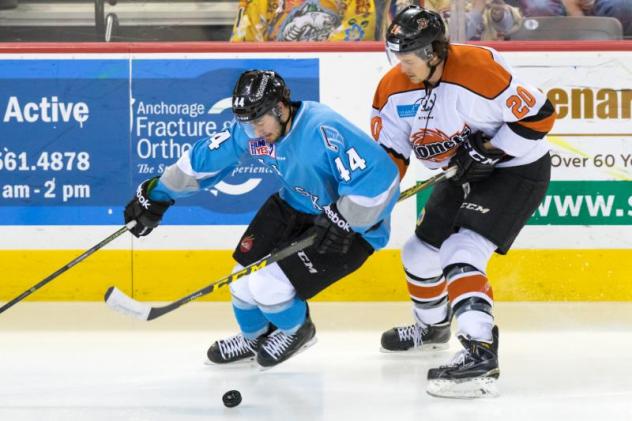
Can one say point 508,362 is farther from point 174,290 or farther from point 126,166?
point 126,166

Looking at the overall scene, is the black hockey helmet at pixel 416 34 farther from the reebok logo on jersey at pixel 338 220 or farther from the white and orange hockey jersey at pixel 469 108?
the reebok logo on jersey at pixel 338 220

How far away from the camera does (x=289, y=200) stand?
3396mm

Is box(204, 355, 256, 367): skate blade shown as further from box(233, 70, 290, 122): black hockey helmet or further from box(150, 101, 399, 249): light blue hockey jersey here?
box(233, 70, 290, 122): black hockey helmet

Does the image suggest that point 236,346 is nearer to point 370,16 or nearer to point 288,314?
point 288,314

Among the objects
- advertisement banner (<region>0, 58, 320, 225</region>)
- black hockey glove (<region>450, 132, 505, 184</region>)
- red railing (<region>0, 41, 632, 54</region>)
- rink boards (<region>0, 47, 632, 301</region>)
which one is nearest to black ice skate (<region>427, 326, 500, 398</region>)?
black hockey glove (<region>450, 132, 505, 184</region>)

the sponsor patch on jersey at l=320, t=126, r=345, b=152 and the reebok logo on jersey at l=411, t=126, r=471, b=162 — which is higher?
the sponsor patch on jersey at l=320, t=126, r=345, b=152

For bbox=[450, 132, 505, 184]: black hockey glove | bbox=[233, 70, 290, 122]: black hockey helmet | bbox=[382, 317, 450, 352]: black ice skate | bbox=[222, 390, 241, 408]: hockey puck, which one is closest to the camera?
bbox=[222, 390, 241, 408]: hockey puck

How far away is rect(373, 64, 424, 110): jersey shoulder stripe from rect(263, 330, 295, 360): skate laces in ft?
2.55

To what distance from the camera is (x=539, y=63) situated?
4535 millimetres

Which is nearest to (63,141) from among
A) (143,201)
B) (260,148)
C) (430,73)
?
(143,201)

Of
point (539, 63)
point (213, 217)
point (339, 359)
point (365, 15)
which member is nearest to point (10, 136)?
point (213, 217)

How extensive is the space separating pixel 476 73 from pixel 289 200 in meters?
0.70

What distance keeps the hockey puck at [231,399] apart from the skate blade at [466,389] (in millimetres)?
551

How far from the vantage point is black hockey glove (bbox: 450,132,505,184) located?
322 centimetres
